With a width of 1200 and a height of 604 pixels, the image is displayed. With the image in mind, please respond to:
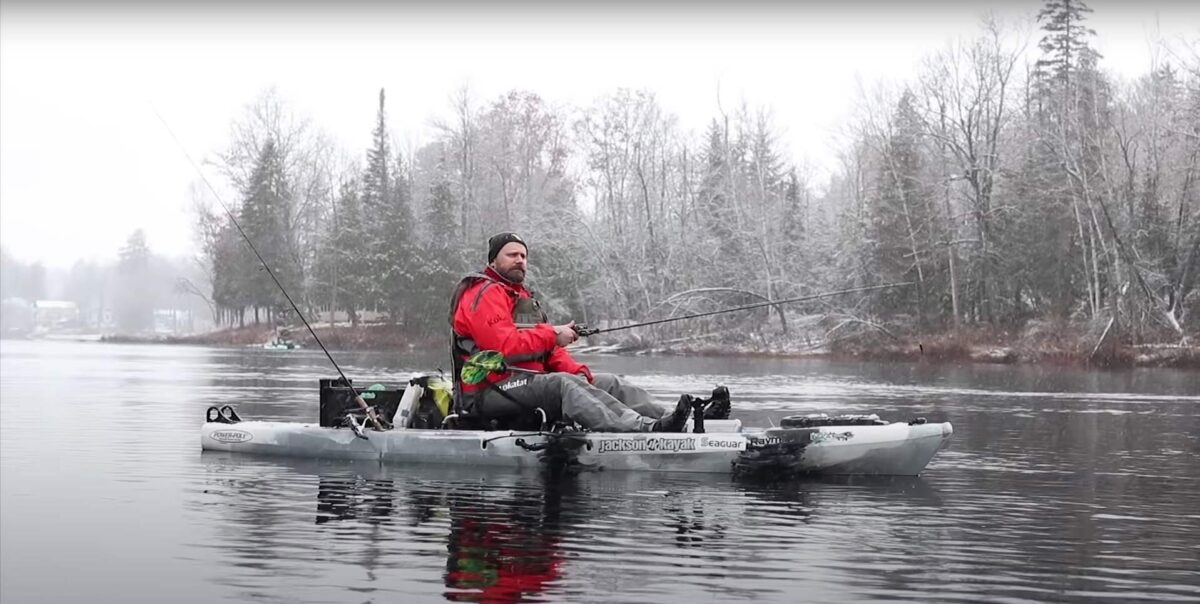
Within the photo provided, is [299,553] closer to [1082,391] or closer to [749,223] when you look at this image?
[1082,391]

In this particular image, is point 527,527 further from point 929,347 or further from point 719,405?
point 929,347

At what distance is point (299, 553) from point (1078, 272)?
4583cm

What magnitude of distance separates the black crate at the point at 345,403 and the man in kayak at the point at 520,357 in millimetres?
1470

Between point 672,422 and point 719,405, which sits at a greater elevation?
point 719,405

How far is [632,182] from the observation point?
217 ft

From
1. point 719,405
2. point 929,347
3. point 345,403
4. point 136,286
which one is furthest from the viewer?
point 136,286

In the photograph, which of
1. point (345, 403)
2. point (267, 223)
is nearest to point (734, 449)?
point (345, 403)

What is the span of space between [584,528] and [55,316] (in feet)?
603

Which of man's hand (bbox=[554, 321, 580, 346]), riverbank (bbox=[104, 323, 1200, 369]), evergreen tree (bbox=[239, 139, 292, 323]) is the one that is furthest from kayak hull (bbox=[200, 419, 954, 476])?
evergreen tree (bbox=[239, 139, 292, 323])

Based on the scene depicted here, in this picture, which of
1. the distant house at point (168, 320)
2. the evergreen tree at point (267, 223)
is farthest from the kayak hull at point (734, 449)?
the distant house at point (168, 320)

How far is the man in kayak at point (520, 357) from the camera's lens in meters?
10.9

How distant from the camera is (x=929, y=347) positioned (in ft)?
155

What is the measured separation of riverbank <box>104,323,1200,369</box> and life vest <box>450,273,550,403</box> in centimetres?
3246

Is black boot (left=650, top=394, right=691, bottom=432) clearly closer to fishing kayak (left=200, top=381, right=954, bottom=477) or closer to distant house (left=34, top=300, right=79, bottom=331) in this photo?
fishing kayak (left=200, top=381, right=954, bottom=477)
